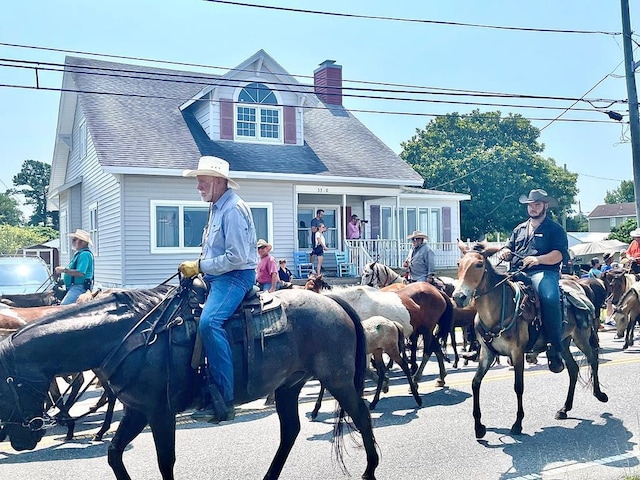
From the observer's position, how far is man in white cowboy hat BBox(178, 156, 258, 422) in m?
4.92

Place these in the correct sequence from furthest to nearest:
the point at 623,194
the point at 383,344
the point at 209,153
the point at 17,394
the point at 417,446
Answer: the point at 623,194 → the point at 209,153 → the point at 383,344 → the point at 417,446 → the point at 17,394

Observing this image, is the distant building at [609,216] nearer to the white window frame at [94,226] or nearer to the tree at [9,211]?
the white window frame at [94,226]

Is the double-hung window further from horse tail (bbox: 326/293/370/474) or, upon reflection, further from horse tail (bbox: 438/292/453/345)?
horse tail (bbox: 326/293/370/474)

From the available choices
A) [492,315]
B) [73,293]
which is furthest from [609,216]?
[73,293]

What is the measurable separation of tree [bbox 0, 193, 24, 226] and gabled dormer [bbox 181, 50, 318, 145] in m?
66.7

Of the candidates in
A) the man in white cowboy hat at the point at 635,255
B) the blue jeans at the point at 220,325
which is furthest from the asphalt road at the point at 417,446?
the man in white cowboy hat at the point at 635,255

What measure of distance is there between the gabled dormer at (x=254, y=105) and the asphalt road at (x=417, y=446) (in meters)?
14.9

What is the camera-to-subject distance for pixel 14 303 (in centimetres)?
1210

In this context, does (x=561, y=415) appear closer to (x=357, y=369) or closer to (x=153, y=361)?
(x=357, y=369)

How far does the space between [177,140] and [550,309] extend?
16.3 meters

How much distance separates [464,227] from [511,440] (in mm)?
38976

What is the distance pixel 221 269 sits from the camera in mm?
5070

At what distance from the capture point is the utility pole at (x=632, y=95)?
2047 cm

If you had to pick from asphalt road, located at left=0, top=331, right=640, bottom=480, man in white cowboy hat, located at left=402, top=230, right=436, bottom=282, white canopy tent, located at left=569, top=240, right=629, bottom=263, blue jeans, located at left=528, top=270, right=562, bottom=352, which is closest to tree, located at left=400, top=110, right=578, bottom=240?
white canopy tent, located at left=569, top=240, right=629, bottom=263
